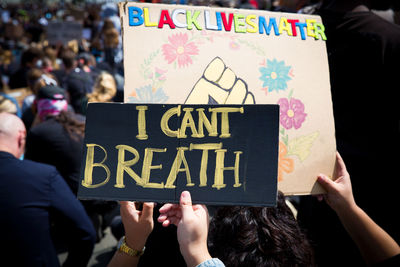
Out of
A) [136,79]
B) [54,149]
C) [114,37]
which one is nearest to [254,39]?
[136,79]

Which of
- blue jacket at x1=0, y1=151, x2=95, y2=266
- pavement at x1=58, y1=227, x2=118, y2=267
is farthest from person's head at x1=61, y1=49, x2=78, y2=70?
blue jacket at x1=0, y1=151, x2=95, y2=266

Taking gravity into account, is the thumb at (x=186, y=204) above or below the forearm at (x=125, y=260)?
above

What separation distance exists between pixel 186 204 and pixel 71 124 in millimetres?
2257

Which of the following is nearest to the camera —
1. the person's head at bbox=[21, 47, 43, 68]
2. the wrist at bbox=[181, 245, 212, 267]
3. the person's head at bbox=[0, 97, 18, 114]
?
the wrist at bbox=[181, 245, 212, 267]

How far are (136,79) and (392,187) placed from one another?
1.39 meters

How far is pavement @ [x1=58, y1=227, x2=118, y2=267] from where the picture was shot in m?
3.47

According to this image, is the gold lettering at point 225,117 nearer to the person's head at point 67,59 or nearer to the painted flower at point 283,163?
the painted flower at point 283,163

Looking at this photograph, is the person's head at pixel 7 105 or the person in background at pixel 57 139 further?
the person's head at pixel 7 105

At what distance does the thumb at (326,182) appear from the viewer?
136 centimetres

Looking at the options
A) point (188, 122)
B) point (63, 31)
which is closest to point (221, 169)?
point (188, 122)

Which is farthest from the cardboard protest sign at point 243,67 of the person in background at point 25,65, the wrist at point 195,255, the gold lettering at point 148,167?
the person in background at point 25,65

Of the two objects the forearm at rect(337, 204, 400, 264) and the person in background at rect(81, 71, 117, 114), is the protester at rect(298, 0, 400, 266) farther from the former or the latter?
the person in background at rect(81, 71, 117, 114)

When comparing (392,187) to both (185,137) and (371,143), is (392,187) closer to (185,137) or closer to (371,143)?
(371,143)

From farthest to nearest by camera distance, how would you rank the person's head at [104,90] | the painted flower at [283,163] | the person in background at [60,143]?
the person's head at [104,90], the person in background at [60,143], the painted flower at [283,163]
